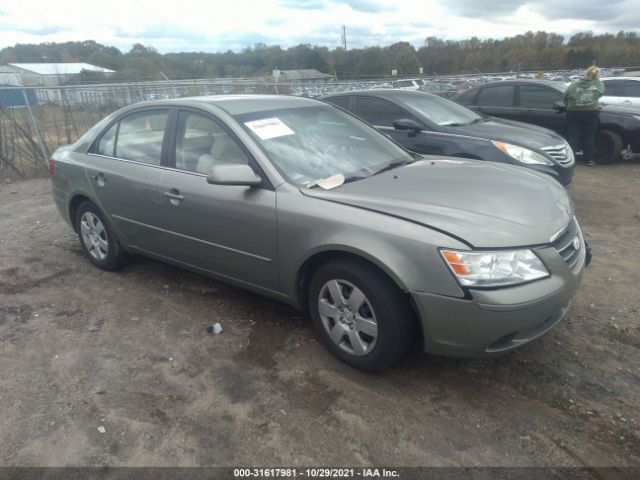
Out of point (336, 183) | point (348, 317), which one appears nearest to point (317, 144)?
point (336, 183)

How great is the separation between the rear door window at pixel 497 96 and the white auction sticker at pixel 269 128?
274 inches

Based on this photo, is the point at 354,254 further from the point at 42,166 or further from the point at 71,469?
the point at 42,166

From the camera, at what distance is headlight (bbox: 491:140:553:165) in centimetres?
559

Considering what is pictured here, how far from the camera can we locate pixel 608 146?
897 cm

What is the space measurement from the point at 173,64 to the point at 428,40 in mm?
21195

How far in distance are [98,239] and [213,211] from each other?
73.2 inches

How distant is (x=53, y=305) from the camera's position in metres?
4.09

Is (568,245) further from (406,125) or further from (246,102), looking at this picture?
(406,125)

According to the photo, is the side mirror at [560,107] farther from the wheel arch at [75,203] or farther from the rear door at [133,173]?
the wheel arch at [75,203]

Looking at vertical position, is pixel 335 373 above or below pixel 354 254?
below

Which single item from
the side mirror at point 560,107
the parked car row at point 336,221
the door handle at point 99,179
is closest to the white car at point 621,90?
the side mirror at point 560,107

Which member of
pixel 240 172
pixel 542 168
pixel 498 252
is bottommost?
pixel 542 168

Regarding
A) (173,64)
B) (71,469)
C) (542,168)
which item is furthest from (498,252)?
(173,64)

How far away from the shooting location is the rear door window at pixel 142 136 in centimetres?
386
